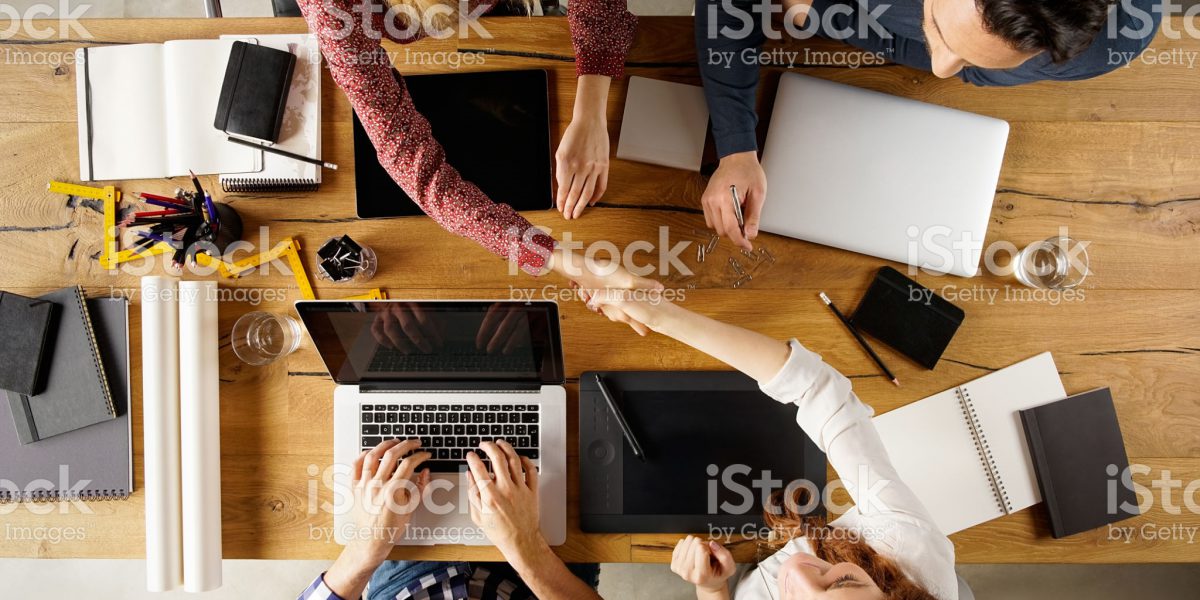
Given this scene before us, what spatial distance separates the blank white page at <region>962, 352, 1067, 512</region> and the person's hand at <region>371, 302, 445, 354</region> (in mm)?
892

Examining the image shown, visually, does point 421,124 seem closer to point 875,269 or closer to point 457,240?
point 457,240

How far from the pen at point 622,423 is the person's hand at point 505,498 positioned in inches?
6.7

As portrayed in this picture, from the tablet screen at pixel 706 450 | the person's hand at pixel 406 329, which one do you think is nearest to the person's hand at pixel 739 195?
the tablet screen at pixel 706 450

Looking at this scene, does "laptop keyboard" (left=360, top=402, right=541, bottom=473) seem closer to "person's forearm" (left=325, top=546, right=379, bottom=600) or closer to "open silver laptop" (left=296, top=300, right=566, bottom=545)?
"open silver laptop" (left=296, top=300, right=566, bottom=545)

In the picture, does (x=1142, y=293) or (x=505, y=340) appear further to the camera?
(x=1142, y=293)

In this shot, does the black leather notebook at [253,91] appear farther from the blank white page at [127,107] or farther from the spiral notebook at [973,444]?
the spiral notebook at [973,444]

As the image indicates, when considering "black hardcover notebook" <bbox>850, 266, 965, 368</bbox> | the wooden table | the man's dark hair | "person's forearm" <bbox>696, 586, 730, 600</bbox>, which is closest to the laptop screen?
the wooden table

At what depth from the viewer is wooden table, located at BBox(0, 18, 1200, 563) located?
1091 mm

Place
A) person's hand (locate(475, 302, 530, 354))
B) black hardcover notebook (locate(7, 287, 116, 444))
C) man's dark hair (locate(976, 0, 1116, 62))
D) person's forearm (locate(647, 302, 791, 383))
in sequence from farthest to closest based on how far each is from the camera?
black hardcover notebook (locate(7, 287, 116, 444))
person's forearm (locate(647, 302, 791, 383))
person's hand (locate(475, 302, 530, 354))
man's dark hair (locate(976, 0, 1116, 62))

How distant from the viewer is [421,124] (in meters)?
1.01

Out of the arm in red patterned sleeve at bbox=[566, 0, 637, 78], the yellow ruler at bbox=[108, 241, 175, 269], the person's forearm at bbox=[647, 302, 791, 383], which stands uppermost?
the arm in red patterned sleeve at bbox=[566, 0, 637, 78]

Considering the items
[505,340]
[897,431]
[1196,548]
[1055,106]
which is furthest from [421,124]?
[1196,548]

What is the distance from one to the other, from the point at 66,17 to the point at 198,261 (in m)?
0.50

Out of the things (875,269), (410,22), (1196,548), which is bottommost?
(1196,548)
